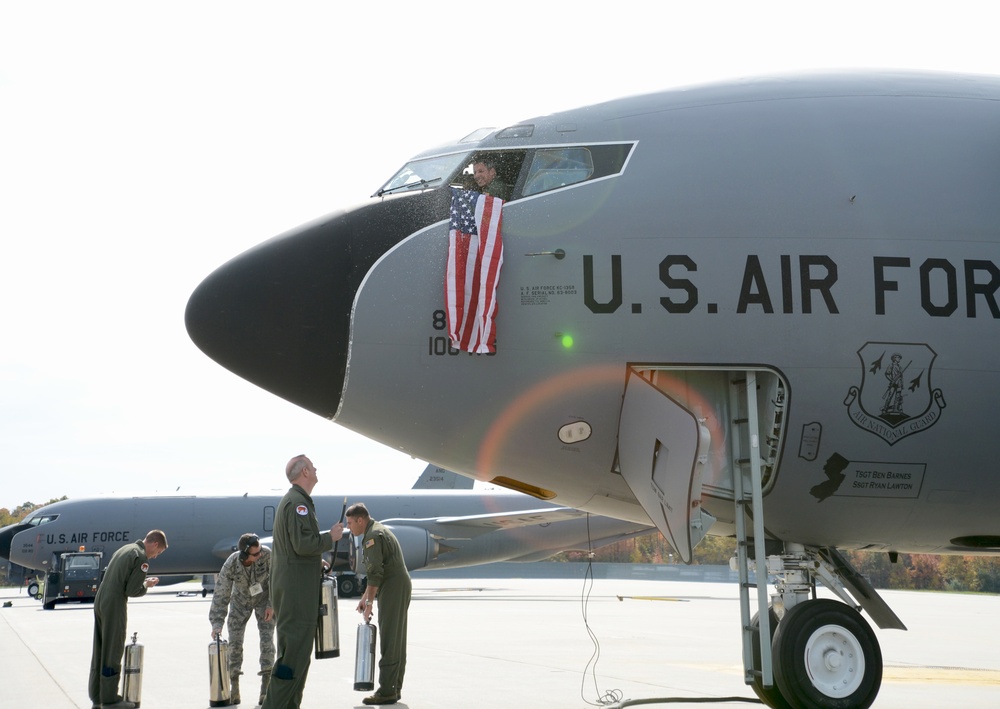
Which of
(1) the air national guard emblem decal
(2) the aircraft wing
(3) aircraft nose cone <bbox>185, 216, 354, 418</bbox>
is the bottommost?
(2) the aircraft wing

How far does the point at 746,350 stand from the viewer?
665cm

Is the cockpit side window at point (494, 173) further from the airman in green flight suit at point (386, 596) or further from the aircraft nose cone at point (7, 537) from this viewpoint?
the aircraft nose cone at point (7, 537)

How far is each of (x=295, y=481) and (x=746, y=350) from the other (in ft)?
11.3

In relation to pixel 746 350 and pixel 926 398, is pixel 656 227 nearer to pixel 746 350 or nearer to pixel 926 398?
pixel 746 350

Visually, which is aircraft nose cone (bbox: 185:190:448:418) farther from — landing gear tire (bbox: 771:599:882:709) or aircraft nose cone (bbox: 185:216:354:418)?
landing gear tire (bbox: 771:599:882:709)

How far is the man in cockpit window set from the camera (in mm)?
7055

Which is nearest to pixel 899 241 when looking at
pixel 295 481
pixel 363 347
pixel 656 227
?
pixel 656 227

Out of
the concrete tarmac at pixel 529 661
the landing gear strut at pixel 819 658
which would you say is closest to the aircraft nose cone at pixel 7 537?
the concrete tarmac at pixel 529 661

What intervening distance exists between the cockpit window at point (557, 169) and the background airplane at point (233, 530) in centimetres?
2342

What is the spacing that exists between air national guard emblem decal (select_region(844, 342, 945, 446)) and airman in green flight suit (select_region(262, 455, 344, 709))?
12.4ft

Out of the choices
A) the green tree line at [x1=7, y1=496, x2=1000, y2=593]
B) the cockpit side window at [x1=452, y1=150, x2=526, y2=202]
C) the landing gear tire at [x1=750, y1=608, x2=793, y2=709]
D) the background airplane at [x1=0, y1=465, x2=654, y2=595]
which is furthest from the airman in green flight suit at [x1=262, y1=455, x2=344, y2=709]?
the green tree line at [x1=7, y1=496, x2=1000, y2=593]

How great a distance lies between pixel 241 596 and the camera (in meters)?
8.95

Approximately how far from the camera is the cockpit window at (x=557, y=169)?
707 centimetres

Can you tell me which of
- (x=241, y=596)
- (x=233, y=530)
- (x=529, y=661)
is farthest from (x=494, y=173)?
(x=233, y=530)
